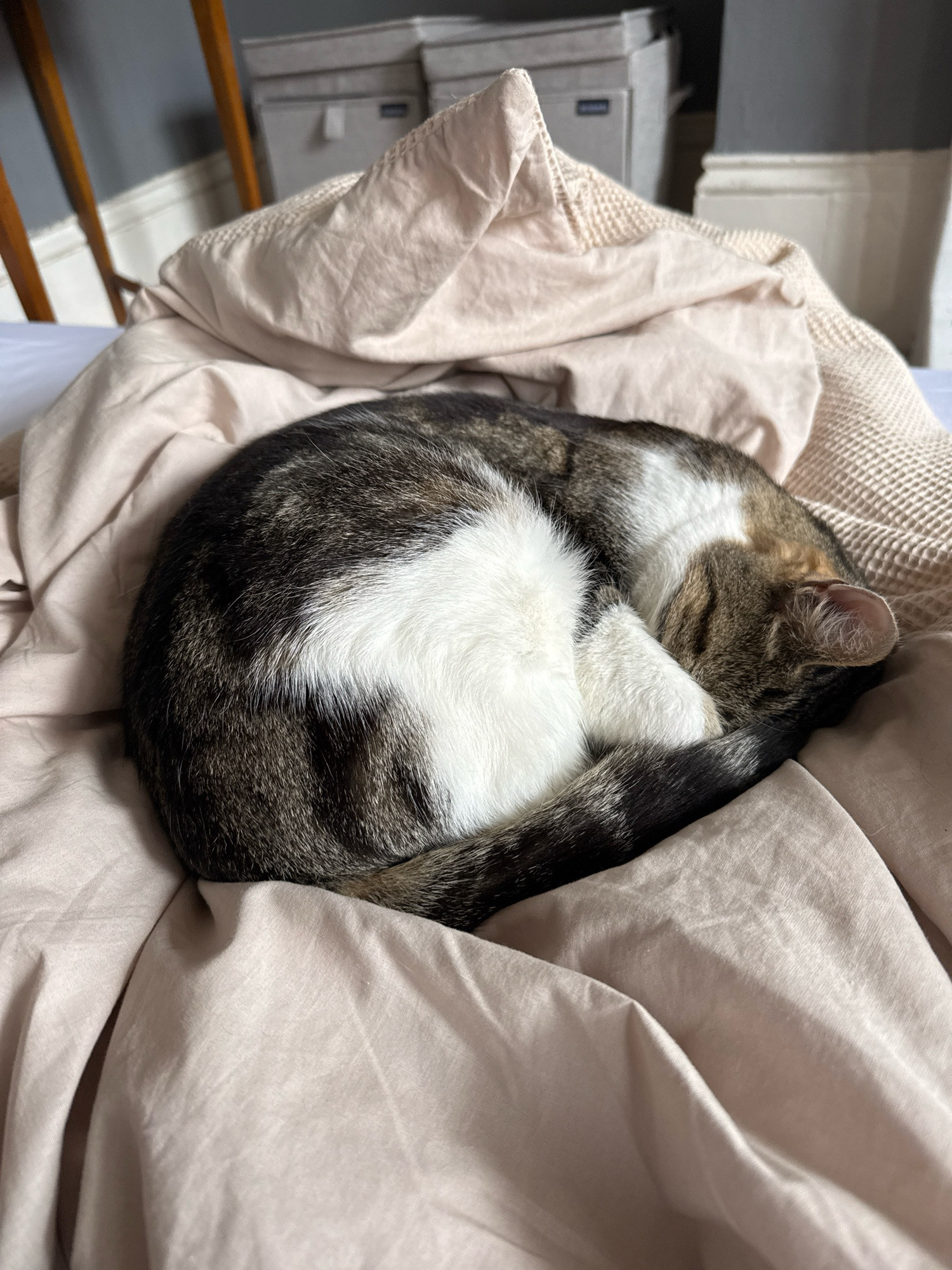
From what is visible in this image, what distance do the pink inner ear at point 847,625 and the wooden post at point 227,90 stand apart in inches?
97.8

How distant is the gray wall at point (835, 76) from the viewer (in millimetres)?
2127

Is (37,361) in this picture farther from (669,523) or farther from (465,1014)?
(465,1014)

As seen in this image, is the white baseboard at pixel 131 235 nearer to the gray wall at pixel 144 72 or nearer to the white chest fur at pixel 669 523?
the gray wall at pixel 144 72

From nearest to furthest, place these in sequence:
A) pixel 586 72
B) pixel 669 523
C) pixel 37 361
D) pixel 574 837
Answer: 1. pixel 574 837
2. pixel 669 523
3. pixel 37 361
4. pixel 586 72

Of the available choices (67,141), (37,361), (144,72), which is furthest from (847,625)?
(144,72)

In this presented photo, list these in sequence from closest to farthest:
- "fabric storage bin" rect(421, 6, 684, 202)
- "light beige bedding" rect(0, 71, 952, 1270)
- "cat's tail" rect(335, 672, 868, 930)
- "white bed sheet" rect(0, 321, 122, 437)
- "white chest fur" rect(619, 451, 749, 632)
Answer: "light beige bedding" rect(0, 71, 952, 1270) < "cat's tail" rect(335, 672, 868, 930) < "white chest fur" rect(619, 451, 749, 632) < "white bed sheet" rect(0, 321, 122, 437) < "fabric storage bin" rect(421, 6, 684, 202)

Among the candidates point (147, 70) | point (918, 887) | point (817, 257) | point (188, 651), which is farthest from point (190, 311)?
point (147, 70)

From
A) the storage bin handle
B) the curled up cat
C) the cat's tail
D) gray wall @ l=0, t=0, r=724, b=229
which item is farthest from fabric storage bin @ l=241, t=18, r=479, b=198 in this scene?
the cat's tail

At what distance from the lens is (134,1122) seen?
0.49m

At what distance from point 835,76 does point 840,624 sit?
2.25 m

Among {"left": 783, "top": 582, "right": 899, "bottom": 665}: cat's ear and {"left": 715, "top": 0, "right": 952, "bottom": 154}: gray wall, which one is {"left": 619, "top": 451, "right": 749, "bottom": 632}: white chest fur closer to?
{"left": 783, "top": 582, "right": 899, "bottom": 665}: cat's ear

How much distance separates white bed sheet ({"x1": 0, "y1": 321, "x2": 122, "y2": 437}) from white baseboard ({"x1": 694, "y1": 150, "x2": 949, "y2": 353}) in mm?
1899

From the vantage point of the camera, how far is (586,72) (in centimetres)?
231

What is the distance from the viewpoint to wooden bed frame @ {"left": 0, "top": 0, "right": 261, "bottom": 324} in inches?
85.0
